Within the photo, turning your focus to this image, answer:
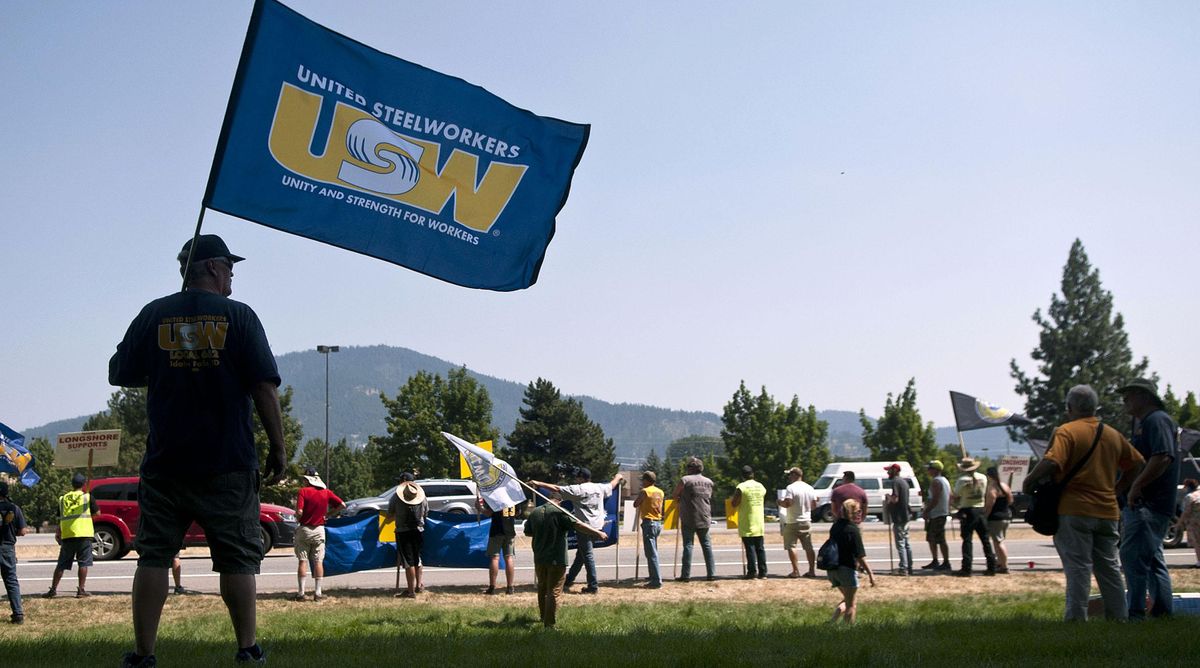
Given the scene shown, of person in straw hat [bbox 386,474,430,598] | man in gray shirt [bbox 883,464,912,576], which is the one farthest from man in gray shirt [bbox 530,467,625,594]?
man in gray shirt [bbox 883,464,912,576]

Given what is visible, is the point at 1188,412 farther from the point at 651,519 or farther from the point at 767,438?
the point at 651,519

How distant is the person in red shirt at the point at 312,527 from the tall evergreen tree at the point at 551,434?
2843 inches

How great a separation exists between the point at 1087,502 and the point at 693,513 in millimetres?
10801

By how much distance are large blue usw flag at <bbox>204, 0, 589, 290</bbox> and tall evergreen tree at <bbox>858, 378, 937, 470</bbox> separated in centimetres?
7063

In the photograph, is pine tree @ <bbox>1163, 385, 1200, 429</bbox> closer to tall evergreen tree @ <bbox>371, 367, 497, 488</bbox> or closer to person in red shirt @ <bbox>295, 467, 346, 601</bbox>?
tall evergreen tree @ <bbox>371, 367, 497, 488</bbox>

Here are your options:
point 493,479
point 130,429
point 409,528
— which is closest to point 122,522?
point 409,528

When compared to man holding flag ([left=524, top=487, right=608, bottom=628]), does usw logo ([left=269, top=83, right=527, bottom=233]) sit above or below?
above

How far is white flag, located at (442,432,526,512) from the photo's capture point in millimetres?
14203

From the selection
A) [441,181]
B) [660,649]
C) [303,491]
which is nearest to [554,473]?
[303,491]

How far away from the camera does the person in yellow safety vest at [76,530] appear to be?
15.8 m

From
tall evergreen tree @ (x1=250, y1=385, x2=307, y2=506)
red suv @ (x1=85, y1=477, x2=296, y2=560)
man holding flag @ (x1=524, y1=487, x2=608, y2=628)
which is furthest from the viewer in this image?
tall evergreen tree @ (x1=250, y1=385, x2=307, y2=506)

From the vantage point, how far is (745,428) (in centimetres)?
7688

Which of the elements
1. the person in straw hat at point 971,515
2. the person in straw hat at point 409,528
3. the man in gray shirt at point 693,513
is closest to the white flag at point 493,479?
the person in straw hat at point 409,528

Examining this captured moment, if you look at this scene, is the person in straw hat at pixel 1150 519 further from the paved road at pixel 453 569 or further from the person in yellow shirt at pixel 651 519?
the paved road at pixel 453 569
